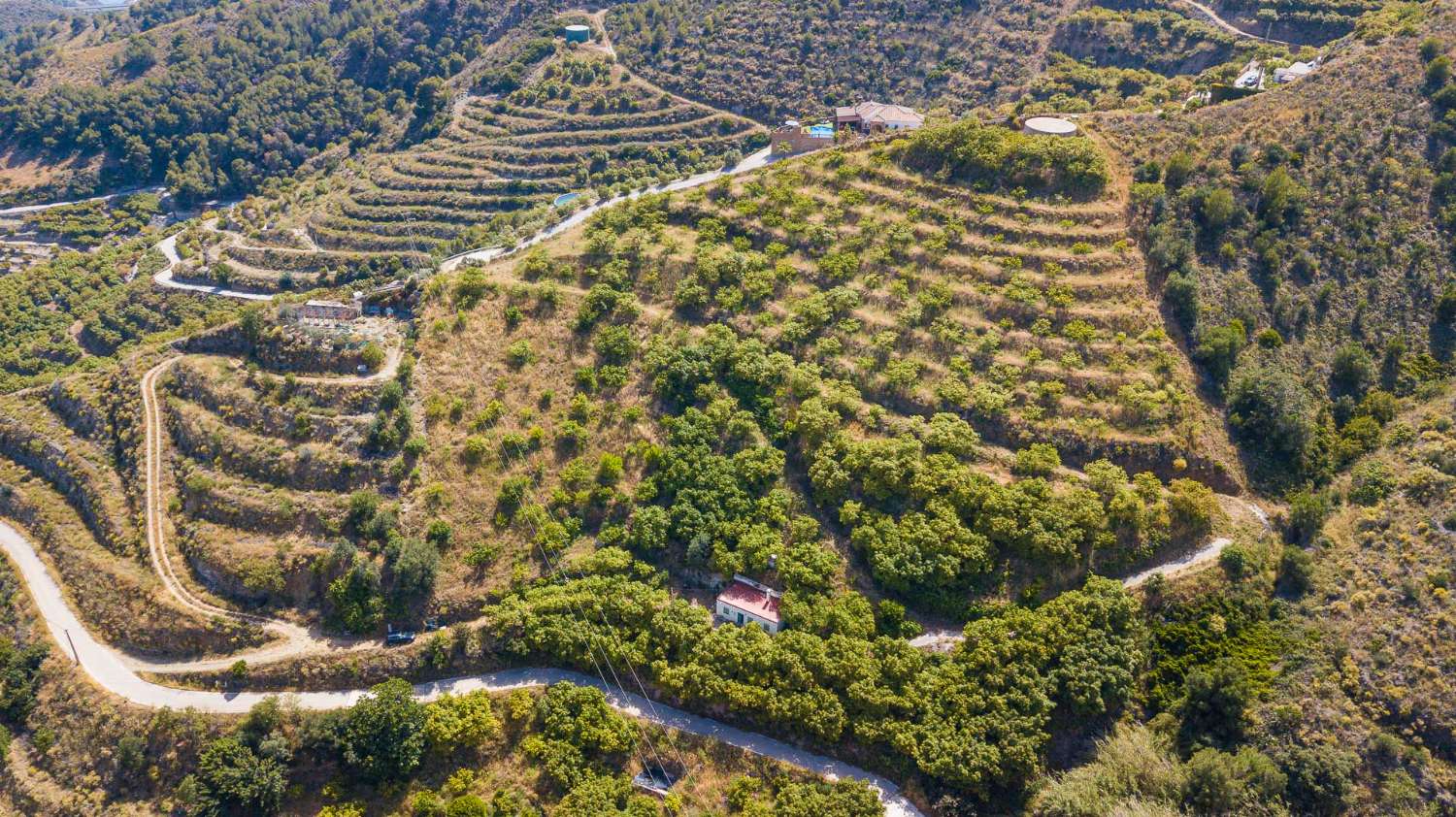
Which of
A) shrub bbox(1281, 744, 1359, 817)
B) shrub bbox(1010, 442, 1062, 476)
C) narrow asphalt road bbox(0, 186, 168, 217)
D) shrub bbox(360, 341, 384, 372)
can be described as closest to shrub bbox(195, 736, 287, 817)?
shrub bbox(360, 341, 384, 372)

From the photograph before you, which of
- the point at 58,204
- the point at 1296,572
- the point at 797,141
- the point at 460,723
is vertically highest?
the point at 797,141

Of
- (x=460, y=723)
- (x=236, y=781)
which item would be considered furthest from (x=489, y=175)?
(x=236, y=781)

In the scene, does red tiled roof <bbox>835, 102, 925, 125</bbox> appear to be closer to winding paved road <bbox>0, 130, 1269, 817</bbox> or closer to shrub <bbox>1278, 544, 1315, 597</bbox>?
winding paved road <bbox>0, 130, 1269, 817</bbox>

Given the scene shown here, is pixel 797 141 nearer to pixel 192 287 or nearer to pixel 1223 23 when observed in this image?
pixel 1223 23

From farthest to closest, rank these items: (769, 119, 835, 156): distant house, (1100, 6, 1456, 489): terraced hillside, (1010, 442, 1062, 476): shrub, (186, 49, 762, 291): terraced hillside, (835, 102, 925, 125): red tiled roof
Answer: (186, 49, 762, 291): terraced hillside → (835, 102, 925, 125): red tiled roof → (769, 119, 835, 156): distant house → (1100, 6, 1456, 489): terraced hillside → (1010, 442, 1062, 476): shrub

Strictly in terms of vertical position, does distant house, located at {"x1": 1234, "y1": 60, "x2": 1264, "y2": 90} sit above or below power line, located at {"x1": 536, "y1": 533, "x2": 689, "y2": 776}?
above

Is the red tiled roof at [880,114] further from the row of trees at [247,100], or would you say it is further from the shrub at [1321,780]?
the shrub at [1321,780]
